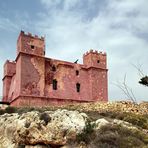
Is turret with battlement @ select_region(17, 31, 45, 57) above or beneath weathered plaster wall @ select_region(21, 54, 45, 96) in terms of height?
above

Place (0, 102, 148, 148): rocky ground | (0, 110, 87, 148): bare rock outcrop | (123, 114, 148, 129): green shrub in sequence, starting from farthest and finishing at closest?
(123, 114, 148, 129): green shrub
(0, 110, 87, 148): bare rock outcrop
(0, 102, 148, 148): rocky ground

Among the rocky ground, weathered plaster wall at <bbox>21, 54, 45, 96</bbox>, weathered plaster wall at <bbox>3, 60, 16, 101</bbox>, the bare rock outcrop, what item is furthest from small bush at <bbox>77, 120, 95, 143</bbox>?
weathered plaster wall at <bbox>3, 60, 16, 101</bbox>

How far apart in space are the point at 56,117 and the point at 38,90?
20.5 meters

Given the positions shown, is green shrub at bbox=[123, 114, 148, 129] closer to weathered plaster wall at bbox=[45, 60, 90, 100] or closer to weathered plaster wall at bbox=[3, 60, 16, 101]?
weathered plaster wall at bbox=[45, 60, 90, 100]

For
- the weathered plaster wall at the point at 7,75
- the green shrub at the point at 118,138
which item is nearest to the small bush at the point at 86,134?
the green shrub at the point at 118,138

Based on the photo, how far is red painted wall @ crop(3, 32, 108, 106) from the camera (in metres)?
36.0

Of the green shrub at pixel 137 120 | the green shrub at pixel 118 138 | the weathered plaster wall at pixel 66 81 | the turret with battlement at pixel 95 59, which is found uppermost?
the turret with battlement at pixel 95 59

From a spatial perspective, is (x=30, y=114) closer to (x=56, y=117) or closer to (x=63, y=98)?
(x=56, y=117)

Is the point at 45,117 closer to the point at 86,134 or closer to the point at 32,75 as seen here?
the point at 86,134

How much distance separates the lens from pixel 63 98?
38250 mm

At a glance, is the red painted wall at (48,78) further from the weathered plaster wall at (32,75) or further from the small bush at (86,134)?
the small bush at (86,134)

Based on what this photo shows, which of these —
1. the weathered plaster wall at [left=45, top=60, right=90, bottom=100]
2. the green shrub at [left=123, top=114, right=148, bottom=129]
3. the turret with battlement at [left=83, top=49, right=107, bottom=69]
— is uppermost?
the turret with battlement at [left=83, top=49, right=107, bottom=69]

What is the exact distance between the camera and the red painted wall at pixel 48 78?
36.0 metres

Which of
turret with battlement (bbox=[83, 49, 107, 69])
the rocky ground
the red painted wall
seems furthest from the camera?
turret with battlement (bbox=[83, 49, 107, 69])
